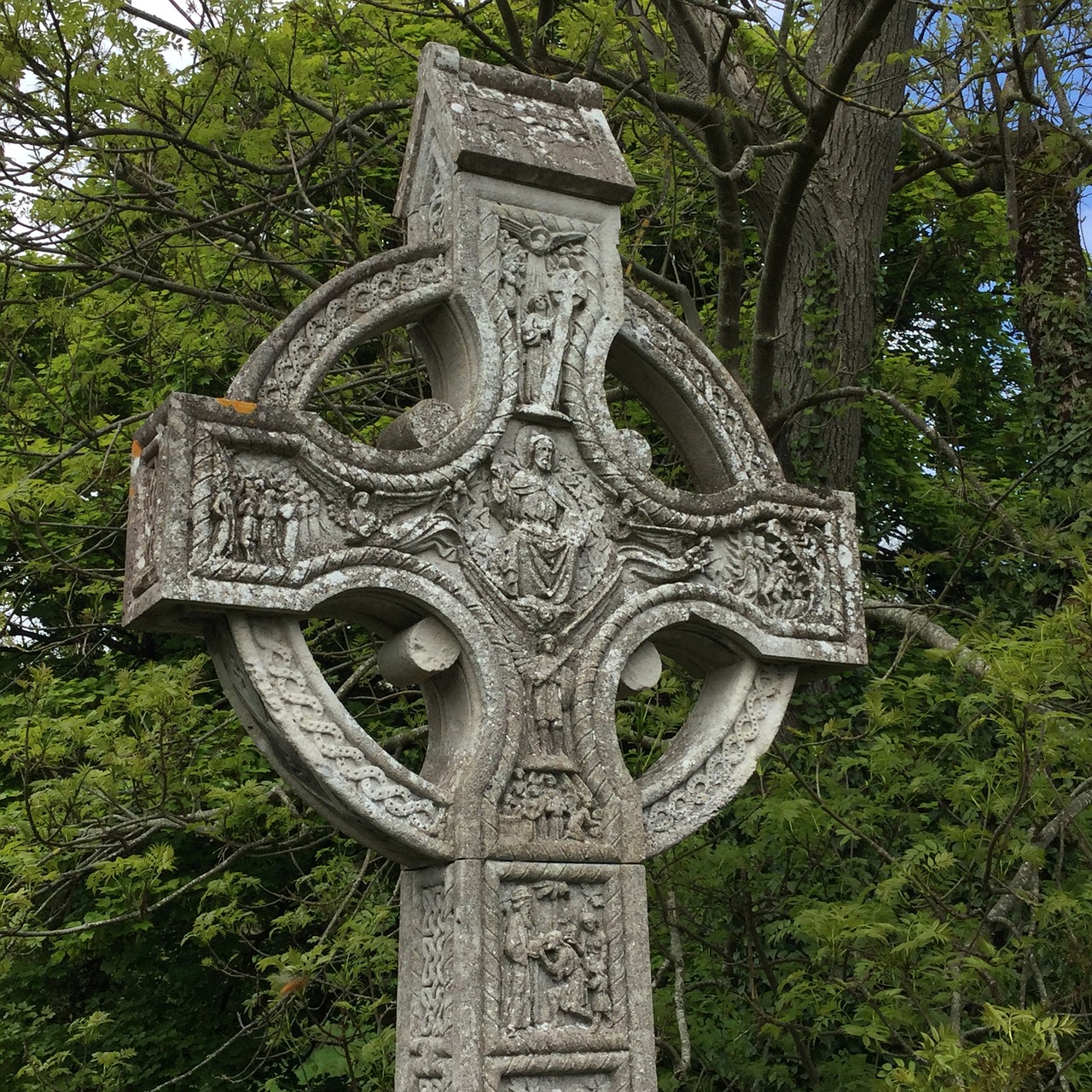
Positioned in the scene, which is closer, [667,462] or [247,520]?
[247,520]

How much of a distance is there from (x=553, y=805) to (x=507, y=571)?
2.04 feet

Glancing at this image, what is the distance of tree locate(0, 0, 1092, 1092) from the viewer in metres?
5.01

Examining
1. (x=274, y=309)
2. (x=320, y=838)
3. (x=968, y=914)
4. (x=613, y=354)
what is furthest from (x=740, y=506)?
(x=274, y=309)

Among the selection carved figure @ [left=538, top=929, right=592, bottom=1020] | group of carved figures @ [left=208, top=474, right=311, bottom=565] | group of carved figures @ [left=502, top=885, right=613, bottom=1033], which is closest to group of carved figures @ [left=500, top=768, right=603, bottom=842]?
group of carved figures @ [left=502, top=885, right=613, bottom=1033]

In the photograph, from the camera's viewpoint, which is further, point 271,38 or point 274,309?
point 274,309

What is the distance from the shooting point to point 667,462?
7.38 meters

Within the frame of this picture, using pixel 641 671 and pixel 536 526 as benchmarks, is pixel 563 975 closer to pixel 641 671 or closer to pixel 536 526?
pixel 641 671

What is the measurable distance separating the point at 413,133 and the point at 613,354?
2.89ft

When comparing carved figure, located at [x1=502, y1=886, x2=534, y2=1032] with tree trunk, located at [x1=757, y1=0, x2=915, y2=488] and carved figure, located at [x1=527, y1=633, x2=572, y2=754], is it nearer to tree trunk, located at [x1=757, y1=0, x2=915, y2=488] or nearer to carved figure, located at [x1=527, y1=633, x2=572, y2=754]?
carved figure, located at [x1=527, y1=633, x2=572, y2=754]

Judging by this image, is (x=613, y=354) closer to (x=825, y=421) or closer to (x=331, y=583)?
(x=331, y=583)

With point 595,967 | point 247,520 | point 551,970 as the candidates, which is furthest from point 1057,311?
point 247,520

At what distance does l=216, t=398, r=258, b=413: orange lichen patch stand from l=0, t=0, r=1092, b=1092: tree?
230 cm

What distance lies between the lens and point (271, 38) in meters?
6.62

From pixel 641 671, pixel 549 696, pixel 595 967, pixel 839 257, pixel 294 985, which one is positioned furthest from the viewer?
pixel 839 257
